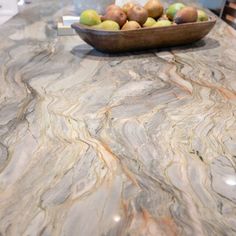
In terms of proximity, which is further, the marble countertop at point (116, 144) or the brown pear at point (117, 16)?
the brown pear at point (117, 16)

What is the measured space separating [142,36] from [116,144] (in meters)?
0.58

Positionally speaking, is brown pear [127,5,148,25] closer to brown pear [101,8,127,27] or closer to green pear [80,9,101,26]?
brown pear [101,8,127,27]

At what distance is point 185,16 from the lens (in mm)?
1072

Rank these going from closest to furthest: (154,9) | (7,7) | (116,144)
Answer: (116,144), (154,9), (7,7)

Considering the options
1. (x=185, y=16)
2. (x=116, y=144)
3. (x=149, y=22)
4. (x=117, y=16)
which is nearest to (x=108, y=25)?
(x=117, y=16)

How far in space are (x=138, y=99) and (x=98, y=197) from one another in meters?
0.36

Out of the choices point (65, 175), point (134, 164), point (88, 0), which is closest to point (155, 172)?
point (134, 164)

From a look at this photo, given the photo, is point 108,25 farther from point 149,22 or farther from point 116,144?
point 116,144

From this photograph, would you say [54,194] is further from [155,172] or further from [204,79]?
[204,79]

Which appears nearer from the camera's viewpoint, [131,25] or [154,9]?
[131,25]

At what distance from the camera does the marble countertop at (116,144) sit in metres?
0.43

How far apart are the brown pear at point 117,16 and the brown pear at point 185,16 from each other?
0.72 feet

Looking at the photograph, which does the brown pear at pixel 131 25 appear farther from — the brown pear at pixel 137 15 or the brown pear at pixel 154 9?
the brown pear at pixel 154 9

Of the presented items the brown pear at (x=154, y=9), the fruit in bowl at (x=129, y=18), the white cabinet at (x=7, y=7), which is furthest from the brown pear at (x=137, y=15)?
the white cabinet at (x=7, y=7)
